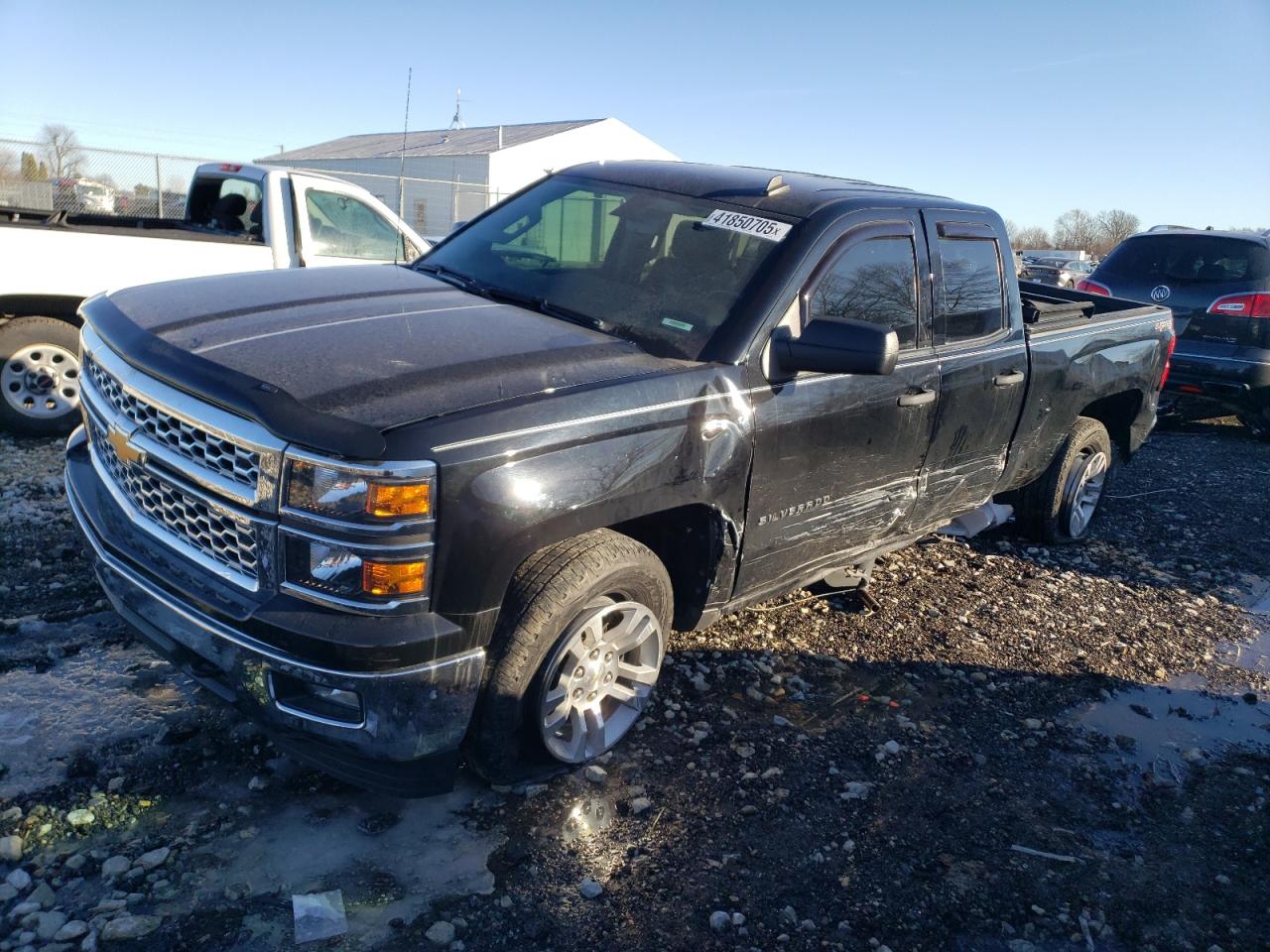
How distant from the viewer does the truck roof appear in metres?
3.83

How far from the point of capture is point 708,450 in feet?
10.3

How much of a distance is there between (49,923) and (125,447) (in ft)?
4.40

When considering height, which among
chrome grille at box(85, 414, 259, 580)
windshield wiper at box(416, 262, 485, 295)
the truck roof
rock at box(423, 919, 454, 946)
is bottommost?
rock at box(423, 919, 454, 946)

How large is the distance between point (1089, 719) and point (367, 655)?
3.23 meters

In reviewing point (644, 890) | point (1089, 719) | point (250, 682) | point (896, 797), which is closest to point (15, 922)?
point (250, 682)

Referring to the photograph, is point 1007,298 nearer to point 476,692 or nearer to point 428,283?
point 428,283

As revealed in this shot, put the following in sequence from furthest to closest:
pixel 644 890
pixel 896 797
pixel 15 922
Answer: pixel 896 797, pixel 644 890, pixel 15 922

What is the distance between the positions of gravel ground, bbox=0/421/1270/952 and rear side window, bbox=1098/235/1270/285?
613 cm

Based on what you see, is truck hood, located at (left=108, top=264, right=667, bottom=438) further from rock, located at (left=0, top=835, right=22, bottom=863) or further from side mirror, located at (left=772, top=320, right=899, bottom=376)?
rock, located at (left=0, top=835, right=22, bottom=863)

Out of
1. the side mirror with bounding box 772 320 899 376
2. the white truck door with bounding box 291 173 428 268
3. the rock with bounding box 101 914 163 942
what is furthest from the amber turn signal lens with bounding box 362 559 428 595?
the white truck door with bounding box 291 173 428 268

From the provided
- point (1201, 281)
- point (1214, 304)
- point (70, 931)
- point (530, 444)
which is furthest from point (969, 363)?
point (1201, 281)

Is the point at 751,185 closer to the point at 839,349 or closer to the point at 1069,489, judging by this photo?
the point at 839,349

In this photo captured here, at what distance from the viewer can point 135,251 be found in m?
6.23

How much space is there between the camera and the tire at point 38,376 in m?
6.00
